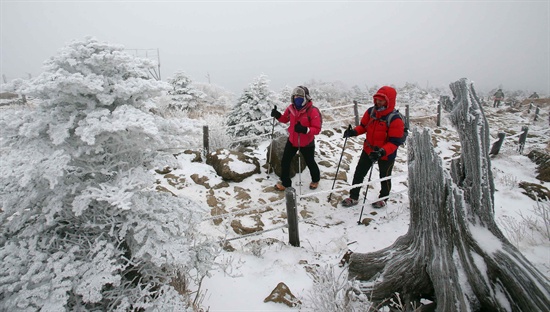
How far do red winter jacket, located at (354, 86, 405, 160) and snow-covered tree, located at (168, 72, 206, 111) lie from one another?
410 inches

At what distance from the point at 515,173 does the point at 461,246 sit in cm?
717

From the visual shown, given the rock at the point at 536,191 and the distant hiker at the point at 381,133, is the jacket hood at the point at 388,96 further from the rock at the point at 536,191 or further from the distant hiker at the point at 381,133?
the rock at the point at 536,191

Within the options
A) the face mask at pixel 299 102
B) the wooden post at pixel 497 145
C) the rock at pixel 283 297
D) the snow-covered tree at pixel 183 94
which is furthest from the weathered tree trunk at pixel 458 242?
the snow-covered tree at pixel 183 94

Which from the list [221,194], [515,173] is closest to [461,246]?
[221,194]

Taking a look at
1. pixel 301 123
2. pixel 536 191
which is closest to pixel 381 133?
pixel 301 123

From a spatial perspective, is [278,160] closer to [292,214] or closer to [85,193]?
[292,214]

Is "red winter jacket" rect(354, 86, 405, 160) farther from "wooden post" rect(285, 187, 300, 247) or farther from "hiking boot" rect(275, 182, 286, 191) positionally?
"hiking boot" rect(275, 182, 286, 191)

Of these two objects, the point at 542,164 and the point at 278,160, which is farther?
the point at 542,164

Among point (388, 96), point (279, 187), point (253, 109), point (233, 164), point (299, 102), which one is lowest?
point (279, 187)

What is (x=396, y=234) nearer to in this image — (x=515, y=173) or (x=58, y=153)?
(x=58, y=153)

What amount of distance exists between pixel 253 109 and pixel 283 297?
21.9ft

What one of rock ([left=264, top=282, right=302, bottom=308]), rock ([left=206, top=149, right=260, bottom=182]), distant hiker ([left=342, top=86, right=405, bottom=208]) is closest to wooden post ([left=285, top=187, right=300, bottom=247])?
rock ([left=264, top=282, right=302, bottom=308])

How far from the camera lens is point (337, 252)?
3889mm

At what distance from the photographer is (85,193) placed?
2105 millimetres
